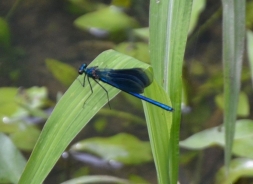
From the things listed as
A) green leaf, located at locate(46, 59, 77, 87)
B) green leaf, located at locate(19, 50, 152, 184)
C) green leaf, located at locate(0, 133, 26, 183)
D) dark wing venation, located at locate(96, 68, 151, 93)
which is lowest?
green leaf, located at locate(0, 133, 26, 183)

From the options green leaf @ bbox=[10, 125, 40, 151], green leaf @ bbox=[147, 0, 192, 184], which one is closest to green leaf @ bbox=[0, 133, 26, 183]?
green leaf @ bbox=[10, 125, 40, 151]

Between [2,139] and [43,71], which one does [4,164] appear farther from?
[43,71]

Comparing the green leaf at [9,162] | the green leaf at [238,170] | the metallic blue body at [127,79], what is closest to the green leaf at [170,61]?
the metallic blue body at [127,79]

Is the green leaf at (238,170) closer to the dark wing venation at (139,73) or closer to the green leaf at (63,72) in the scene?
the dark wing venation at (139,73)

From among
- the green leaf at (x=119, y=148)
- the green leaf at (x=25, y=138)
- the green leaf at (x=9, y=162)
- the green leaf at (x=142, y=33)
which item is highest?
the green leaf at (x=142, y=33)

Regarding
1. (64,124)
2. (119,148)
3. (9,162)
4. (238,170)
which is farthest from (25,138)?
(238,170)

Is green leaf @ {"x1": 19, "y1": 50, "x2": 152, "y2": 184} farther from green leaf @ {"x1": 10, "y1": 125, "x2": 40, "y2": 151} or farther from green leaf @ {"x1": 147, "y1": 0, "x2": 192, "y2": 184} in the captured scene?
green leaf @ {"x1": 10, "y1": 125, "x2": 40, "y2": 151}

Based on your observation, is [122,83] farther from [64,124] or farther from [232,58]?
[232,58]

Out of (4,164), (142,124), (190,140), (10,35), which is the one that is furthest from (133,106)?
(10,35)
